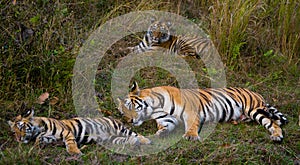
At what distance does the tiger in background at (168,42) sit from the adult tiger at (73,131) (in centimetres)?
235

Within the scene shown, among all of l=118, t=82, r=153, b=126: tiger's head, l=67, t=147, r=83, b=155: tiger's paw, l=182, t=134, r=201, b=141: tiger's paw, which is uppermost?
l=118, t=82, r=153, b=126: tiger's head

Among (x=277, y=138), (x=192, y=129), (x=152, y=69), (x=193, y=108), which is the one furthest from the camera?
(x=152, y=69)

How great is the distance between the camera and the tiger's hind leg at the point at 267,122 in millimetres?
5182

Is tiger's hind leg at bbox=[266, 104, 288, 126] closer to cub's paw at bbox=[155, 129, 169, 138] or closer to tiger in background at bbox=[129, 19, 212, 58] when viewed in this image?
cub's paw at bbox=[155, 129, 169, 138]

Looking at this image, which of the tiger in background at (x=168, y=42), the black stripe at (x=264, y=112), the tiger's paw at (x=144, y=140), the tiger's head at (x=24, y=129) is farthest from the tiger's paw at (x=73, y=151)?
the tiger in background at (x=168, y=42)

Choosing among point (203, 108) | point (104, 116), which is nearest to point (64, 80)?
point (104, 116)

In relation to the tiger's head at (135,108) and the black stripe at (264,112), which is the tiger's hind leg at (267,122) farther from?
the tiger's head at (135,108)

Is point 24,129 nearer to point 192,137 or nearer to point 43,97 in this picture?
point 43,97

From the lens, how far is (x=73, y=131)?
490cm

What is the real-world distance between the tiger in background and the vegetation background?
0.23 metres

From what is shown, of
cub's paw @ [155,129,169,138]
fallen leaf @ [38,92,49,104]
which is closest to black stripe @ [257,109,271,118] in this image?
cub's paw @ [155,129,169,138]

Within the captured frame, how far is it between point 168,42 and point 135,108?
2495 millimetres

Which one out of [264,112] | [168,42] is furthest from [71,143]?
[168,42]

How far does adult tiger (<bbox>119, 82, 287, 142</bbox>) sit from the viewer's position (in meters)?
5.40
